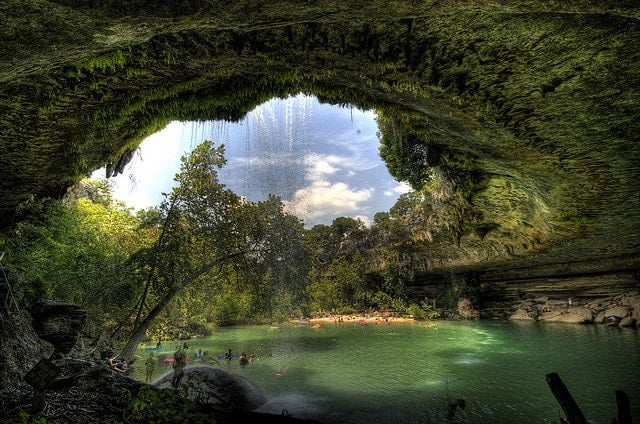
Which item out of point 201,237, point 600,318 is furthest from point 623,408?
point 600,318

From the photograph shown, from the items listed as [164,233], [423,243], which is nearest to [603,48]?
[164,233]

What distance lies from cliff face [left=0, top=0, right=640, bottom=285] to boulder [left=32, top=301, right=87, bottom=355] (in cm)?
260

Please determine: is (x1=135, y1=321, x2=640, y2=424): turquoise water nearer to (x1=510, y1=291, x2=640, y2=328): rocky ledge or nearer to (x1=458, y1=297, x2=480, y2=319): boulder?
(x1=510, y1=291, x2=640, y2=328): rocky ledge

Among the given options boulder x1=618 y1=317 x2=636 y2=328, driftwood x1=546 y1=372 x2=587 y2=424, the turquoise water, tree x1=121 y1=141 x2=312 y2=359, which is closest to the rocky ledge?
boulder x1=618 y1=317 x2=636 y2=328

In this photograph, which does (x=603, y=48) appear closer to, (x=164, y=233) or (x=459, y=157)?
(x=459, y=157)

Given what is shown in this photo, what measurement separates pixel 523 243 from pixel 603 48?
11409 millimetres

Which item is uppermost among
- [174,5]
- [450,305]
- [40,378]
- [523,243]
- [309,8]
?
[309,8]

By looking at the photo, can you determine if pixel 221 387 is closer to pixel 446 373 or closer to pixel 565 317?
pixel 446 373

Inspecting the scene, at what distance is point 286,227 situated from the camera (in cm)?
1369

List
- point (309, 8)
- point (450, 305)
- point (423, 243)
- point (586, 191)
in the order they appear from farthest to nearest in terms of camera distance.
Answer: point (450, 305), point (423, 243), point (586, 191), point (309, 8)

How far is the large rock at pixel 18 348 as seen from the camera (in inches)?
203

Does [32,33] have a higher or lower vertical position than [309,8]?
lower

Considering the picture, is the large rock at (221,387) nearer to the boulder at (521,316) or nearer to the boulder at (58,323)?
the boulder at (58,323)

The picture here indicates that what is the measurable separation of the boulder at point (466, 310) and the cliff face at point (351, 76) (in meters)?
17.1
